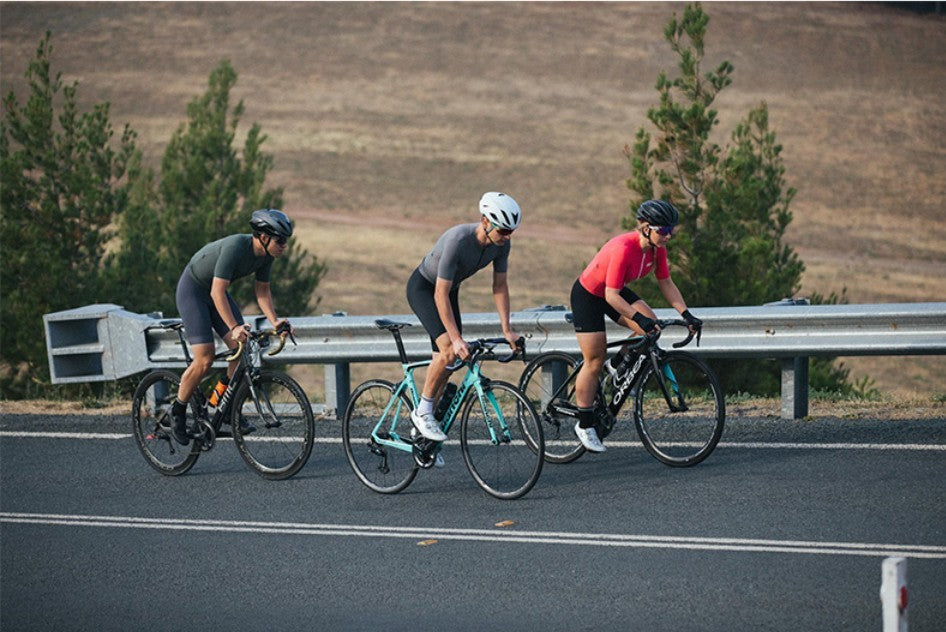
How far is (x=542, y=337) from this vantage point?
11.4 meters

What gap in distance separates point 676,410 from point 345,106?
6146 centimetres

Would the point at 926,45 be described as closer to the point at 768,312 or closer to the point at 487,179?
the point at 487,179

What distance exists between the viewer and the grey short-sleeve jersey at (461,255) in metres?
8.96

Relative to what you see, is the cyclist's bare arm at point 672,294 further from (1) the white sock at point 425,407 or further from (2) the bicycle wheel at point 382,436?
(2) the bicycle wheel at point 382,436

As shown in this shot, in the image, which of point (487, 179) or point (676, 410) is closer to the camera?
point (676, 410)

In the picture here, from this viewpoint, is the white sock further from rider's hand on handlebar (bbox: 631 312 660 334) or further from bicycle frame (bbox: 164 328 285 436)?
rider's hand on handlebar (bbox: 631 312 660 334)

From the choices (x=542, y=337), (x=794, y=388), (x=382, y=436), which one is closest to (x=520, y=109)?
(x=542, y=337)

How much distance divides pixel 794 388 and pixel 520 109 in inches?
2320

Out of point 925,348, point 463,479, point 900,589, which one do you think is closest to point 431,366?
point 463,479

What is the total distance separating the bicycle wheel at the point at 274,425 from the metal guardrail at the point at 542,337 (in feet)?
Result: 5.14

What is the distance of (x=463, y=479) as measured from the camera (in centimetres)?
962

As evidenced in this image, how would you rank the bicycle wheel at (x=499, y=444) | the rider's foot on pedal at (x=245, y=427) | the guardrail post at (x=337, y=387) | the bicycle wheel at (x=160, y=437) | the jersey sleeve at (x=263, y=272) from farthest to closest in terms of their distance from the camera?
the guardrail post at (x=337, y=387), the bicycle wheel at (x=160, y=437), the jersey sleeve at (x=263, y=272), the rider's foot on pedal at (x=245, y=427), the bicycle wheel at (x=499, y=444)

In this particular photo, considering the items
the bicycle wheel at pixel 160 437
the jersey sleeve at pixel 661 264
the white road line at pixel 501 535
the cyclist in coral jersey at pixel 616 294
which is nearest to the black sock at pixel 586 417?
the cyclist in coral jersey at pixel 616 294

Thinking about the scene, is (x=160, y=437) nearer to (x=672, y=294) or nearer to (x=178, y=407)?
(x=178, y=407)
